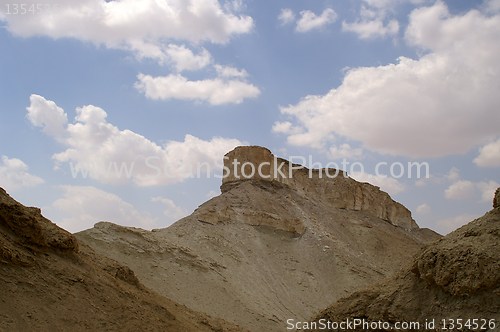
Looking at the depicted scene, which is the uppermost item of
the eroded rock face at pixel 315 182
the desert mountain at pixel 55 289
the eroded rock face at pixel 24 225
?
the eroded rock face at pixel 315 182

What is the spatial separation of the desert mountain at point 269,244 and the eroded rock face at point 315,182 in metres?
0.12

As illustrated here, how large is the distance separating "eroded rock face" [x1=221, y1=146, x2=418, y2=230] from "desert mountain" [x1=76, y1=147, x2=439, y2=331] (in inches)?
4.6

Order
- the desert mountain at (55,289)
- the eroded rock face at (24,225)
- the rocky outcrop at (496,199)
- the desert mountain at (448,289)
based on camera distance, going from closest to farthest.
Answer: the desert mountain at (448,289)
the rocky outcrop at (496,199)
the desert mountain at (55,289)
the eroded rock face at (24,225)

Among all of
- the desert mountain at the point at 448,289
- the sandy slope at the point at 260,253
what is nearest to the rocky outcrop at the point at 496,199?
the desert mountain at the point at 448,289

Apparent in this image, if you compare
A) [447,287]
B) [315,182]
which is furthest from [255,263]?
[447,287]

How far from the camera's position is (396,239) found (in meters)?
51.8

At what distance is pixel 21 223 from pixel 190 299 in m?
15.4

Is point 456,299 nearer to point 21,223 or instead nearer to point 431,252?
point 431,252

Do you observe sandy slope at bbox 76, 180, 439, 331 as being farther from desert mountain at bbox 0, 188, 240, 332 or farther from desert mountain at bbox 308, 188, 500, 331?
desert mountain at bbox 308, 188, 500, 331

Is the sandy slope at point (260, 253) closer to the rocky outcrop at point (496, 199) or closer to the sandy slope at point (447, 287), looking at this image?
the rocky outcrop at point (496, 199)

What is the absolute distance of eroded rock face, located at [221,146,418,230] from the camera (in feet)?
167

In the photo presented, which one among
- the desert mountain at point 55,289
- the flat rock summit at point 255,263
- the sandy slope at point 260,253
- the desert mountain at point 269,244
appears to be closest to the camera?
the flat rock summit at point 255,263

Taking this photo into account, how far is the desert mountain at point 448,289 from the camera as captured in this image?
6.14m

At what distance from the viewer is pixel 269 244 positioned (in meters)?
41.0
